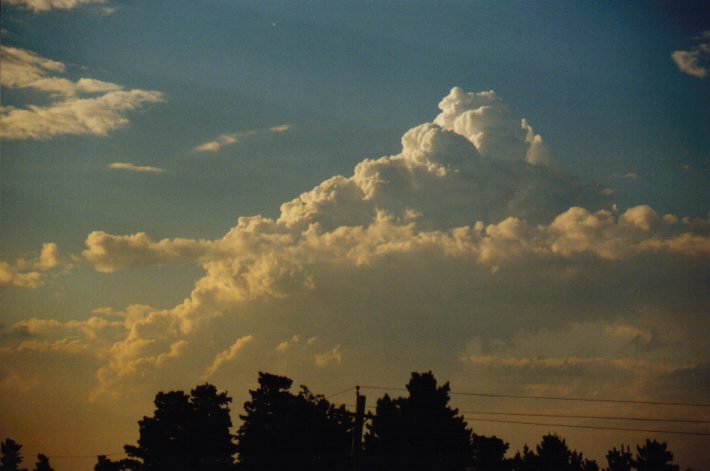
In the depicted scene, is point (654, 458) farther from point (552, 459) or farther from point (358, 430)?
point (358, 430)

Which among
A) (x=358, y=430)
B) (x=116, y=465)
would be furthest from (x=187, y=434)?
(x=358, y=430)

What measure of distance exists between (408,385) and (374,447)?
739 centimetres

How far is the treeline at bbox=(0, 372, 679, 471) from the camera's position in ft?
207

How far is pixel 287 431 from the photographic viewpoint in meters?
63.8

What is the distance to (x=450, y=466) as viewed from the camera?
5534cm

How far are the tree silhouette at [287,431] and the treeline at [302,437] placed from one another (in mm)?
93

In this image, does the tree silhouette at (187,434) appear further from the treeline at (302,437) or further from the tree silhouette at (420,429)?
the tree silhouette at (420,429)

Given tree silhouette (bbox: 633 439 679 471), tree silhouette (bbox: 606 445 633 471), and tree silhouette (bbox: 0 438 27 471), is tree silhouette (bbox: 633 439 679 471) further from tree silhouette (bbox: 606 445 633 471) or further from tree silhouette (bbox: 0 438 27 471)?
tree silhouette (bbox: 0 438 27 471)

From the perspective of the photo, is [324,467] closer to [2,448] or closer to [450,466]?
[450,466]

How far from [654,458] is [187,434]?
48663 mm

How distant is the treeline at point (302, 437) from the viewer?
207 feet

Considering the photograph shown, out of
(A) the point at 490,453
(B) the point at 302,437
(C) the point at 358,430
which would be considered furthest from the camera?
(A) the point at 490,453

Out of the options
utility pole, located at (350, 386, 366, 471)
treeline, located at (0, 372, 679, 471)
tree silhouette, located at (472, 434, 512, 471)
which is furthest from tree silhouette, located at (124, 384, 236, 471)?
utility pole, located at (350, 386, 366, 471)

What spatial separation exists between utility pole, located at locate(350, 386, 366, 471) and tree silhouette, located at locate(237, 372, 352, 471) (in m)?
22.5
